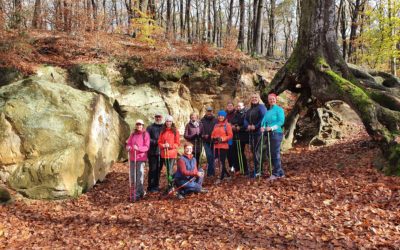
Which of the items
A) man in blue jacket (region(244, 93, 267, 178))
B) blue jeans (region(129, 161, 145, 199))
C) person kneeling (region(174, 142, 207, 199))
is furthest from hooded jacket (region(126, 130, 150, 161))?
man in blue jacket (region(244, 93, 267, 178))

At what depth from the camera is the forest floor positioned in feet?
16.3

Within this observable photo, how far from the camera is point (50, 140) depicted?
9070mm

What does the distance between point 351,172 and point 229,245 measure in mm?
3629

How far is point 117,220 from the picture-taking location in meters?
6.67

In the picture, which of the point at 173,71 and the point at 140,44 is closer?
the point at 173,71

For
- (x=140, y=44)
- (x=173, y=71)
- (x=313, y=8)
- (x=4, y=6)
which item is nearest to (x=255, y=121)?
→ (x=313, y=8)

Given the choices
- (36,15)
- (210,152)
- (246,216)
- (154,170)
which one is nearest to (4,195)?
Answer: (154,170)

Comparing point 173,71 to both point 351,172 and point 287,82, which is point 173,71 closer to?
point 287,82

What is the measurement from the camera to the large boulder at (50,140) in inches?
333

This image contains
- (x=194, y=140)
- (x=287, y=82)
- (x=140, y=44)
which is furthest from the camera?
(x=140, y=44)

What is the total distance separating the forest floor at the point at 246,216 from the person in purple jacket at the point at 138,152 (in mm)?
387

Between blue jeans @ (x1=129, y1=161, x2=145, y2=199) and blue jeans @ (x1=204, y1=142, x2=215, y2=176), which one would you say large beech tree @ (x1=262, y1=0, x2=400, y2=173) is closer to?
blue jeans @ (x1=204, y1=142, x2=215, y2=176)

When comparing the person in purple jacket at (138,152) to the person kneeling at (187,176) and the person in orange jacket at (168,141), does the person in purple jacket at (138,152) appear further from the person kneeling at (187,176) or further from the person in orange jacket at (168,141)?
the person kneeling at (187,176)

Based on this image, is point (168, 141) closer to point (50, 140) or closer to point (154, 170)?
point (154, 170)
